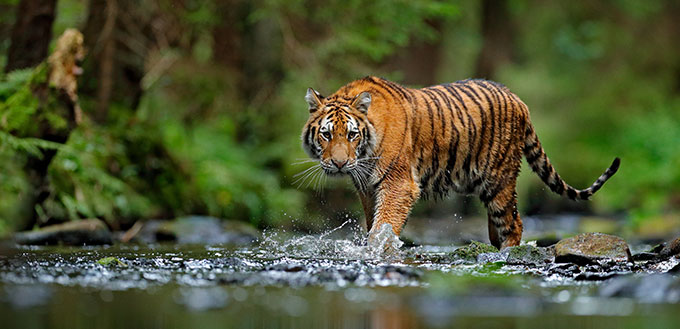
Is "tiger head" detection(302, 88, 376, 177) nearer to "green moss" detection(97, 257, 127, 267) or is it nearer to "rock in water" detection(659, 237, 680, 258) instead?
"green moss" detection(97, 257, 127, 267)

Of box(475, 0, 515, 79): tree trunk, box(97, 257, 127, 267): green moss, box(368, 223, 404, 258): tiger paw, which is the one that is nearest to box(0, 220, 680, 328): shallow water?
box(97, 257, 127, 267): green moss

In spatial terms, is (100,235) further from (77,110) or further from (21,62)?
(21,62)

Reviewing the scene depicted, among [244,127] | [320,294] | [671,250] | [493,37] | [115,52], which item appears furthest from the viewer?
[493,37]

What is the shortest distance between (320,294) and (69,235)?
14.6ft

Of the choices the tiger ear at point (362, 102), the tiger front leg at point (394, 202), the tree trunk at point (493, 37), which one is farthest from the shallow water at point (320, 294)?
the tree trunk at point (493, 37)

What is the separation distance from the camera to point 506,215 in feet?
26.2

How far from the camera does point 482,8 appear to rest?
2175 centimetres

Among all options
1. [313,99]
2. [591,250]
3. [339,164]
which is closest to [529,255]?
[591,250]

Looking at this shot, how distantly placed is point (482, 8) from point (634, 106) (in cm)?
458

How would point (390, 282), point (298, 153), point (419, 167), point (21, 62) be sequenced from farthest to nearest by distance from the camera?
point (298, 153)
point (21, 62)
point (419, 167)
point (390, 282)

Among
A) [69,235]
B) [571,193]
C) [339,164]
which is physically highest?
[571,193]

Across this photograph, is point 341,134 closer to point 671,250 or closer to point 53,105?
point 671,250

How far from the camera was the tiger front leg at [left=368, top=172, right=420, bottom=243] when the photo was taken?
23.7 ft

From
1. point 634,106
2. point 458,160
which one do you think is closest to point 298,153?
point 458,160
